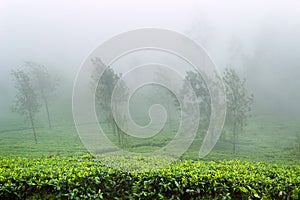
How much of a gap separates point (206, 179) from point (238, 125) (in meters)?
3.93

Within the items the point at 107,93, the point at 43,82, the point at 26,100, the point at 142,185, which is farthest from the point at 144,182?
the point at 43,82

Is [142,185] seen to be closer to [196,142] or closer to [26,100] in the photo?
[196,142]

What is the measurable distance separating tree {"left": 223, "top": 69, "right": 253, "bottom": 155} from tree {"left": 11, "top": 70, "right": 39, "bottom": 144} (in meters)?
5.63

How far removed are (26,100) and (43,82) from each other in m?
0.79

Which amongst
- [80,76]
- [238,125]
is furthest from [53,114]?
[238,125]

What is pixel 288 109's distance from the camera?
8.01 m

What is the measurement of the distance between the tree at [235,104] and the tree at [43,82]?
5.32 m

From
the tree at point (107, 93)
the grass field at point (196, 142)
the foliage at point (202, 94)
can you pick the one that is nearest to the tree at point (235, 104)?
the grass field at point (196, 142)

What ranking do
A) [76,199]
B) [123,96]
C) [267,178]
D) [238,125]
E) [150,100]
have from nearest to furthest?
[76,199]
[267,178]
[123,96]
[150,100]
[238,125]

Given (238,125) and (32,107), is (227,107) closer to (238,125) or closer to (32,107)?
(238,125)

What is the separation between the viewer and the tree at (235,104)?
667 centimetres

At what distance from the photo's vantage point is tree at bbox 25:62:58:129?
858cm

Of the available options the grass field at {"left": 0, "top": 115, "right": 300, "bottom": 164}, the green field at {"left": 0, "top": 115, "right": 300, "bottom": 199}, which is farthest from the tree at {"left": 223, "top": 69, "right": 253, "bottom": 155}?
the green field at {"left": 0, "top": 115, "right": 300, "bottom": 199}

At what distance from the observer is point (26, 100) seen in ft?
27.8
